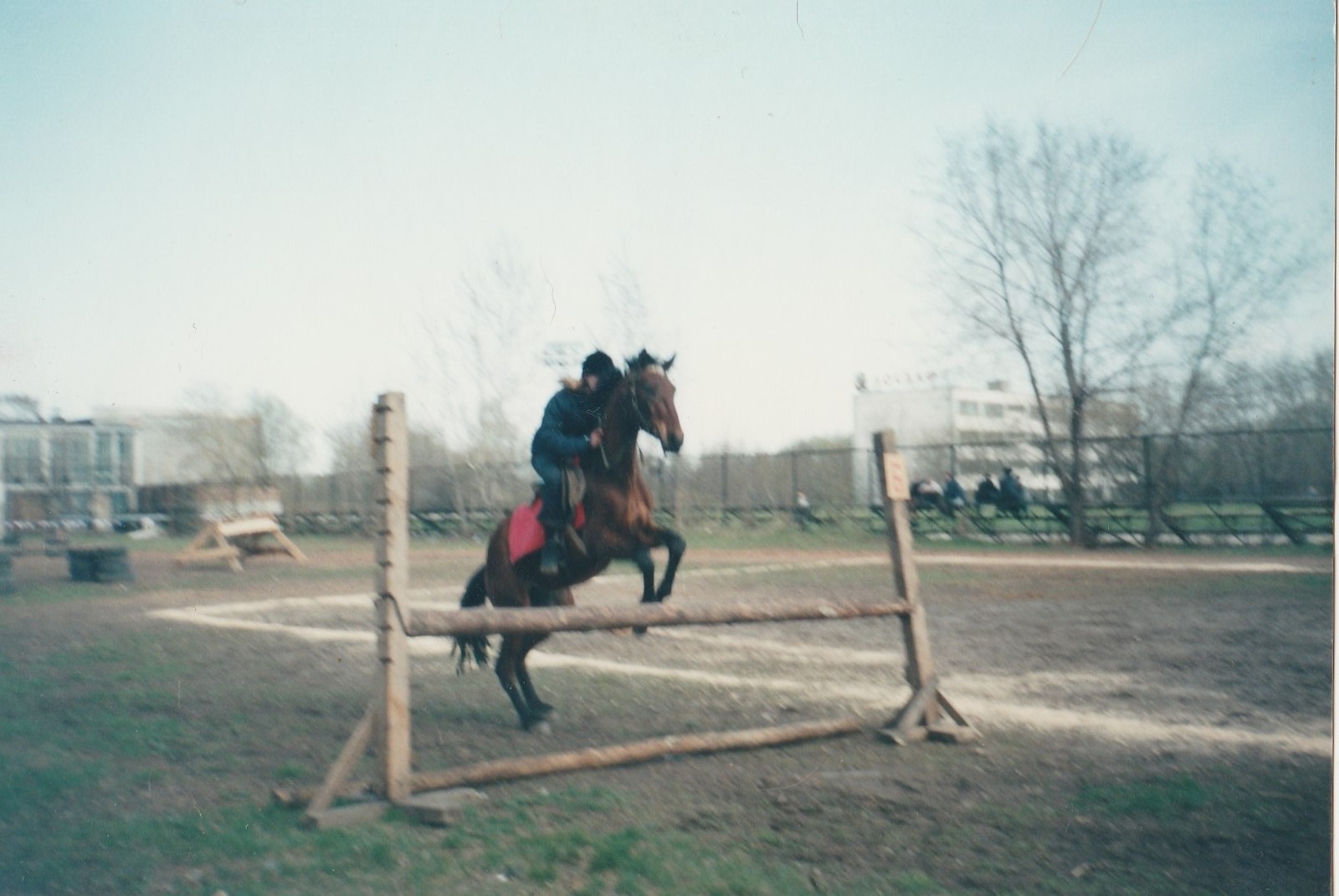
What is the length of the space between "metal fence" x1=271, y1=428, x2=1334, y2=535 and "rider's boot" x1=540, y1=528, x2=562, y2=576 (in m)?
9.90

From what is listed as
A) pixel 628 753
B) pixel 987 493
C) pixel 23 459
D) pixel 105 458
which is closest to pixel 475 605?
pixel 628 753

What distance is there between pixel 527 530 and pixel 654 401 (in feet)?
4.23

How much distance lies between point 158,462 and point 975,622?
18947 mm

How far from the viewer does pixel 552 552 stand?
21.0 ft

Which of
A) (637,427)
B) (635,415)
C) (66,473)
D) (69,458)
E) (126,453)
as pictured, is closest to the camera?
(635,415)

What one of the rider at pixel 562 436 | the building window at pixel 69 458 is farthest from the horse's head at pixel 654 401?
the building window at pixel 69 458

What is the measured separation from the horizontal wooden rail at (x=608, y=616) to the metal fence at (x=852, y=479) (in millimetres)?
11030

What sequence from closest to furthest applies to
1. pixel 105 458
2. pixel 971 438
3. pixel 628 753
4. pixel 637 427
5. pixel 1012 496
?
pixel 628 753
pixel 637 427
pixel 105 458
pixel 1012 496
pixel 971 438

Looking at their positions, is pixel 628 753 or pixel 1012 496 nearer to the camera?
pixel 628 753

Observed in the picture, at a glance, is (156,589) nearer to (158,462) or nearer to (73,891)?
(158,462)

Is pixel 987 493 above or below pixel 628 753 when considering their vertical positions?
above

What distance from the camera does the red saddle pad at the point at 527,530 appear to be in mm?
6426

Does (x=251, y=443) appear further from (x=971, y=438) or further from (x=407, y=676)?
(x=407, y=676)

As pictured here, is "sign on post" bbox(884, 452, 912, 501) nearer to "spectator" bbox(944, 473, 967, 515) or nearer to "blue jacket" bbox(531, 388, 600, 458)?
"blue jacket" bbox(531, 388, 600, 458)
